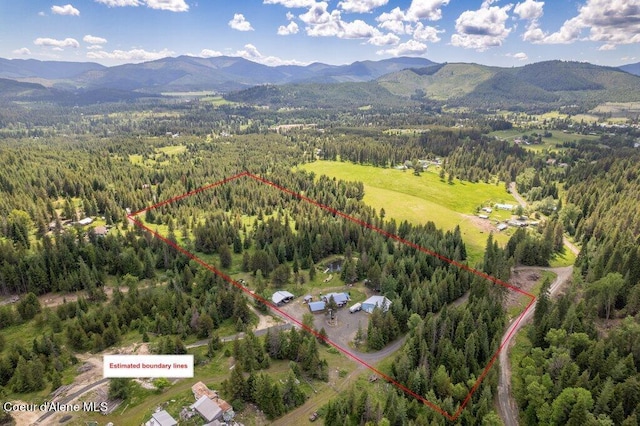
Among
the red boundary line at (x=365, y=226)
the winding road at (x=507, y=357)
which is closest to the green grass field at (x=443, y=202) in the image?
Result: the winding road at (x=507, y=357)

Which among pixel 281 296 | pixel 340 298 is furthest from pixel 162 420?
pixel 340 298

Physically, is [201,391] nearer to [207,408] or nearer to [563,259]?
[207,408]

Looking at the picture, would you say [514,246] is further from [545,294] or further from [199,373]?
[199,373]

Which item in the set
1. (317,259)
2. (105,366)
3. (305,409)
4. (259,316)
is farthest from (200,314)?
(317,259)

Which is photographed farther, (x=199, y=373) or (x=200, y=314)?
(x=200, y=314)

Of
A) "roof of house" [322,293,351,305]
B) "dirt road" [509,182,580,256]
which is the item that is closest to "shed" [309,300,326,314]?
"roof of house" [322,293,351,305]

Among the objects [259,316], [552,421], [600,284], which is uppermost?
[600,284]

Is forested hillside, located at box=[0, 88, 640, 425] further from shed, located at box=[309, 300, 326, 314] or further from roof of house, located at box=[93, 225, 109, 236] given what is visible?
roof of house, located at box=[93, 225, 109, 236]
